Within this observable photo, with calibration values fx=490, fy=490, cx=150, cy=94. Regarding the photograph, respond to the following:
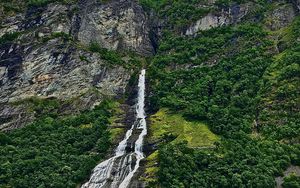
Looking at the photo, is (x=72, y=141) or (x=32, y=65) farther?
(x=32, y=65)

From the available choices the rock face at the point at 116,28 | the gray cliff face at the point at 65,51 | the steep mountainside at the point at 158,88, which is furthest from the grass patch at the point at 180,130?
the rock face at the point at 116,28

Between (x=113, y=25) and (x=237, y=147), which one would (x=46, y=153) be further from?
(x=113, y=25)

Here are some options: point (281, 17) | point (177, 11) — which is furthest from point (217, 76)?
point (177, 11)

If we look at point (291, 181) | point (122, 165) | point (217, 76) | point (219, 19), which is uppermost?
point (219, 19)

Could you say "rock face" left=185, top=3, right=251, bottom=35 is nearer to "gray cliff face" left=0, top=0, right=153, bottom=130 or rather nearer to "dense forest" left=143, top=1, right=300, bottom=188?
"dense forest" left=143, top=1, right=300, bottom=188

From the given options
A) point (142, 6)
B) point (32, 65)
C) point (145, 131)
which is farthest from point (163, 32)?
point (145, 131)

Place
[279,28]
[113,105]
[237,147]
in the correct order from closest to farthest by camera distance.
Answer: [237,147]
[113,105]
[279,28]

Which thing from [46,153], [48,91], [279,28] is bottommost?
[46,153]

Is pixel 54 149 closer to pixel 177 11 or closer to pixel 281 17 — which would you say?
pixel 177 11
